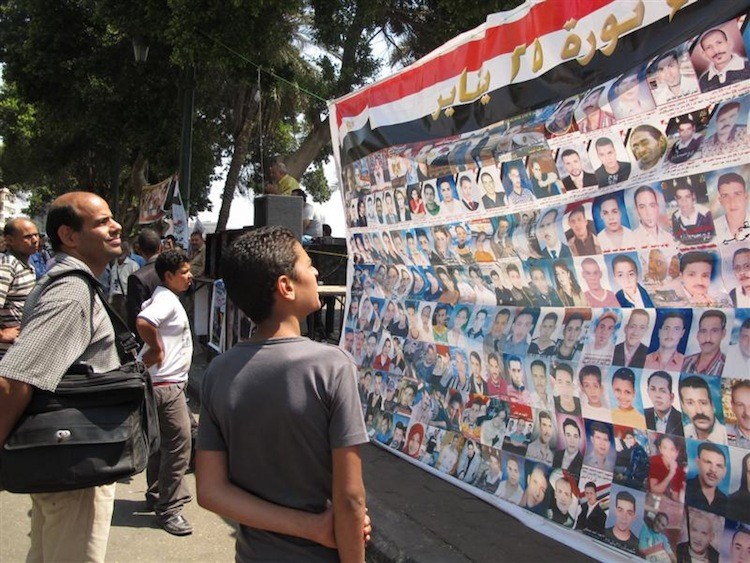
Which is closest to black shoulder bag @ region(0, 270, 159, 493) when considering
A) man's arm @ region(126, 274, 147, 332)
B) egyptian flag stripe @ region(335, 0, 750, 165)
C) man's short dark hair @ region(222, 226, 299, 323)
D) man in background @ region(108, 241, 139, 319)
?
man's short dark hair @ region(222, 226, 299, 323)

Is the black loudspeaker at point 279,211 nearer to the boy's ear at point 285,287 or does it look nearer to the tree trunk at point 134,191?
the boy's ear at point 285,287

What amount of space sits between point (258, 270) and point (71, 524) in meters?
1.25

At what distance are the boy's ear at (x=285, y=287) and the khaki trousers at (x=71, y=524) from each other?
1.15 metres

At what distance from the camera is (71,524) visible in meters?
2.35

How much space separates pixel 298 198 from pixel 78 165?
76.0 feet

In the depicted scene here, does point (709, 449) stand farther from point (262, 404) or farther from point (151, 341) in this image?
point (151, 341)

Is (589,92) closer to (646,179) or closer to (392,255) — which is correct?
(646,179)

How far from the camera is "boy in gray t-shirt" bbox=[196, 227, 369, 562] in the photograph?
5.51ft

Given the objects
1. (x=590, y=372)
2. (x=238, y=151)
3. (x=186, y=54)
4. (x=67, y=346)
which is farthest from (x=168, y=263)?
(x=238, y=151)

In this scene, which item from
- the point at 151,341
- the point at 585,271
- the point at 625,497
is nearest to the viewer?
the point at 625,497

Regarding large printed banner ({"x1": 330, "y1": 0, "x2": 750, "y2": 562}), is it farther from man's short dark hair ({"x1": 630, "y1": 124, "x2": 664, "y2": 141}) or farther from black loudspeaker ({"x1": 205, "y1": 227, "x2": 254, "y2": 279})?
black loudspeaker ({"x1": 205, "y1": 227, "x2": 254, "y2": 279})

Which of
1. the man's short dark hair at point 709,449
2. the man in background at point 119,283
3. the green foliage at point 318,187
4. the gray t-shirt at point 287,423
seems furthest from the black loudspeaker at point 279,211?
the green foliage at point 318,187

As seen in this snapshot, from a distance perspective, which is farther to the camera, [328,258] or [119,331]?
[328,258]

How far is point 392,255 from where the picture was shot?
5.24m
